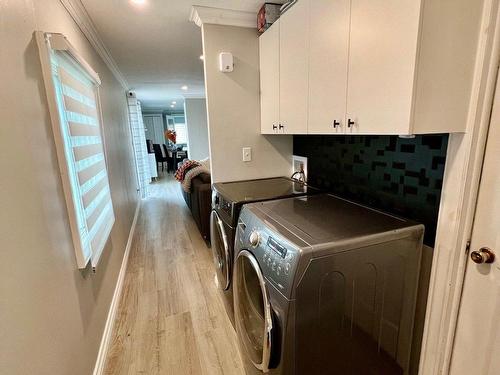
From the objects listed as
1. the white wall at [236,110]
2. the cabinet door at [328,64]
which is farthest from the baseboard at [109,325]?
the cabinet door at [328,64]

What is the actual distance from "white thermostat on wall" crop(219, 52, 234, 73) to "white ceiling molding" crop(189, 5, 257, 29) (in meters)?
0.22

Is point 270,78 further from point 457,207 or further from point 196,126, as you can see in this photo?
point 196,126

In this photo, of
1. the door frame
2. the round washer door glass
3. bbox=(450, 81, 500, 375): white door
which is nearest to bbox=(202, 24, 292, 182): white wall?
the round washer door glass

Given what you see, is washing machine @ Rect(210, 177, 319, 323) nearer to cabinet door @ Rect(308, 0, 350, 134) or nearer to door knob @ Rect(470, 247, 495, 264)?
cabinet door @ Rect(308, 0, 350, 134)

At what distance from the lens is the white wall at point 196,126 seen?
6867 millimetres

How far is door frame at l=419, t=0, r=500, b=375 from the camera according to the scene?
90 centimetres

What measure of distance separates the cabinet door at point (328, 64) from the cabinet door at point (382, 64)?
0.19 feet

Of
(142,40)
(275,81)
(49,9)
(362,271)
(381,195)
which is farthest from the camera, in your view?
(142,40)

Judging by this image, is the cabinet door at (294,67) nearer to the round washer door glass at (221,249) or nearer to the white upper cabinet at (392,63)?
the white upper cabinet at (392,63)

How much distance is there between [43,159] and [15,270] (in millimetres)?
475

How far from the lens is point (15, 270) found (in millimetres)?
801

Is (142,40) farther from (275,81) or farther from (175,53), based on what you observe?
(275,81)

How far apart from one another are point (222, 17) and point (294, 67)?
0.78m

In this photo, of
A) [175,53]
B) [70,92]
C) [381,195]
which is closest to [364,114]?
[381,195]
